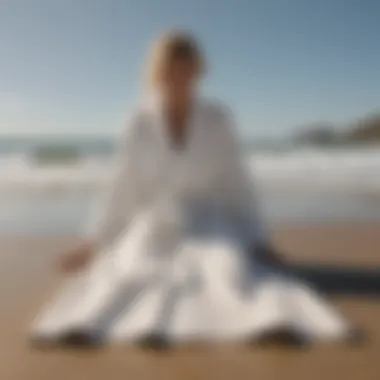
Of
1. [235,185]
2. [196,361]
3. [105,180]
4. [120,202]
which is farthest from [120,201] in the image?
[105,180]

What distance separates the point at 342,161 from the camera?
10.3ft

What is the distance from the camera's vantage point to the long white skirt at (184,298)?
47.0 inches

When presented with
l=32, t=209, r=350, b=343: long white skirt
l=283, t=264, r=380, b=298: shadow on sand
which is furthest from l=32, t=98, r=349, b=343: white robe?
l=283, t=264, r=380, b=298: shadow on sand

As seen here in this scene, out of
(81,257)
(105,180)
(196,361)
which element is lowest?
(196,361)

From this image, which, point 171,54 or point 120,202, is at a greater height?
point 171,54

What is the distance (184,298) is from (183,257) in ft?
0.31

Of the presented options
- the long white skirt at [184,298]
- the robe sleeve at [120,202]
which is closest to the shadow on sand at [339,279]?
the long white skirt at [184,298]

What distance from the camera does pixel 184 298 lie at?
1.25 m

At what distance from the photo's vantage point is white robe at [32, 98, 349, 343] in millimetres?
1203

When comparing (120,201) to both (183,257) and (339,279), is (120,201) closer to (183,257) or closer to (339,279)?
(183,257)

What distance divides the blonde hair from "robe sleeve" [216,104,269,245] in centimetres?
12

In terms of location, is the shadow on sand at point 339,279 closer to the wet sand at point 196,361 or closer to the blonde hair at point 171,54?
the wet sand at point 196,361

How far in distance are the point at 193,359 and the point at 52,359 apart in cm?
25

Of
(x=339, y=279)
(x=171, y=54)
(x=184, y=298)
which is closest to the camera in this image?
(x=184, y=298)
